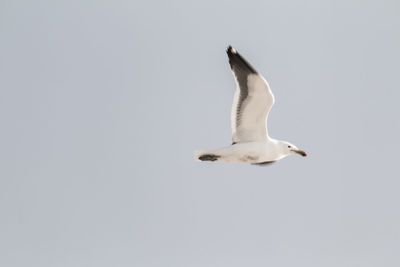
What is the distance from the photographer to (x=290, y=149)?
30891mm

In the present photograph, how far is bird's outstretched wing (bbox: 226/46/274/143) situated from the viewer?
30.2m

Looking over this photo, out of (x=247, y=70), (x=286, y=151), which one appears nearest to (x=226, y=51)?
(x=247, y=70)

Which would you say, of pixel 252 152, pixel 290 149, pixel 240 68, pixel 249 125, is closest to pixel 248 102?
pixel 249 125

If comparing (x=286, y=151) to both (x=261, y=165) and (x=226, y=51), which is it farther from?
(x=226, y=51)

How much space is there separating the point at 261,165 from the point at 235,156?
91 centimetres

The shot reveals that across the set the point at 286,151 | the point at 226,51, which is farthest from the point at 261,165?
the point at 226,51

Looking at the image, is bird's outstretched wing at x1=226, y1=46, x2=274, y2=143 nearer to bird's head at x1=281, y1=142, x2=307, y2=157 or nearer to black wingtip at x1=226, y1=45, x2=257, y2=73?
black wingtip at x1=226, y1=45, x2=257, y2=73

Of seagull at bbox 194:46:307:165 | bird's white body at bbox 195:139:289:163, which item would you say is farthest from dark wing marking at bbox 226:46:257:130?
bird's white body at bbox 195:139:289:163

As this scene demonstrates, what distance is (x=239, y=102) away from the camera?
30.6 meters

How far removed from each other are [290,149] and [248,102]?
138 centimetres

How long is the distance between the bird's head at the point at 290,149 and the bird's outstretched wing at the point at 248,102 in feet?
1.42

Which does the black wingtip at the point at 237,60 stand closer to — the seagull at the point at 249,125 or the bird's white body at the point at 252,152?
the seagull at the point at 249,125

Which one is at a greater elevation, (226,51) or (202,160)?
(226,51)

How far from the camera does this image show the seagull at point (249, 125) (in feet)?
99.2
